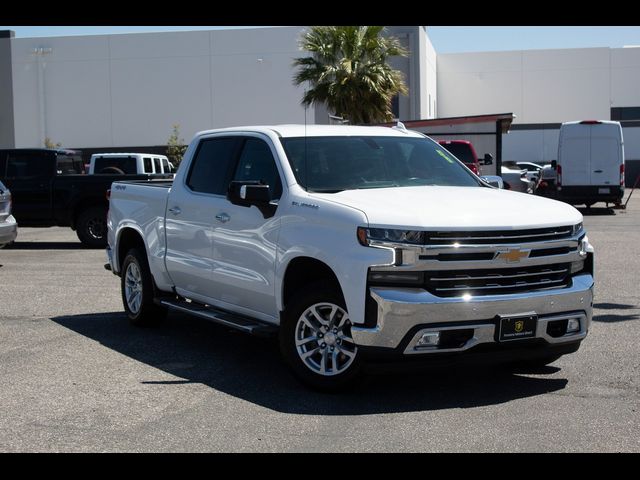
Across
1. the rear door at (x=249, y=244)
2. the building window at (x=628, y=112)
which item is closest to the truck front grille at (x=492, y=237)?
the rear door at (x=249, y=244)

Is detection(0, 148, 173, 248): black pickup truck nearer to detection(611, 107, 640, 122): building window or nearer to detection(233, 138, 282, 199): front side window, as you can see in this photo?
detection(233, 138, 282, 199): front side window

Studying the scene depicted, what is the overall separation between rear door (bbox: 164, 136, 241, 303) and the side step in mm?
112

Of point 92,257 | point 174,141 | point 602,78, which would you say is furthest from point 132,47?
point 92,257

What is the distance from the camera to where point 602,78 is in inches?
2416

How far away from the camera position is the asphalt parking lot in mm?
5574

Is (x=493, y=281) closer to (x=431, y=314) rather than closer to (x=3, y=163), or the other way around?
(x=431, y=314)

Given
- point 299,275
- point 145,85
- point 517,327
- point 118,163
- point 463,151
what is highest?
point 145,85

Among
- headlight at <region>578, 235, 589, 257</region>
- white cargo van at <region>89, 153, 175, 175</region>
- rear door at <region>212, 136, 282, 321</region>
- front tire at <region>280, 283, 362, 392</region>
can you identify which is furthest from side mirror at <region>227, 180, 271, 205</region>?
white cargo van at <region>89, 153, 175, 175</region>

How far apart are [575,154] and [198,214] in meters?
22.4

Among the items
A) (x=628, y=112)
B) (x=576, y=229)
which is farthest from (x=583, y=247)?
(x=628, y=112)

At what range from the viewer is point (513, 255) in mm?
6340

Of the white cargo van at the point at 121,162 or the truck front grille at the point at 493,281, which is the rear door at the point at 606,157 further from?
the truck front grille at the point at 493,281

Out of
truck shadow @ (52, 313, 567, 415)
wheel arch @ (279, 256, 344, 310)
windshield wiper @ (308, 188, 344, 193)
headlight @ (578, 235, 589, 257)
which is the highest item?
windshield wiper @ (308, 188, 344, 193)
